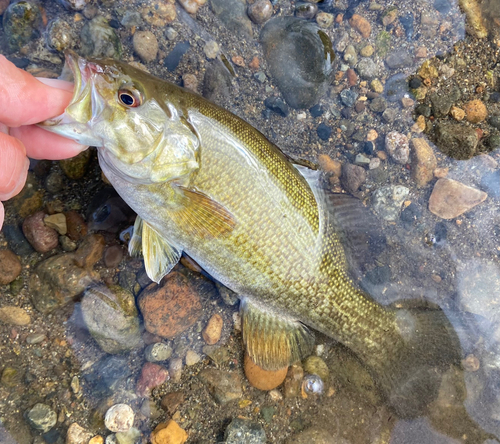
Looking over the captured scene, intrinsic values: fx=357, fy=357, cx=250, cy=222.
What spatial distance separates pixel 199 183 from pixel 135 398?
2103 mm

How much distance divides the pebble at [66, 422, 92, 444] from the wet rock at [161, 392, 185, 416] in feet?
2.22

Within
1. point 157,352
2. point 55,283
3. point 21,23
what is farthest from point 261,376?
point 21,23

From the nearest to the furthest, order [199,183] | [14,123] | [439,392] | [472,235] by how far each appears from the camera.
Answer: [14,123] → [199,183] → [439,392] → [472,235]

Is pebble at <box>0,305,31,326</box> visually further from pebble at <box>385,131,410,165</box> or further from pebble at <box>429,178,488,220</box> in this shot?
pebble at <box>429,178,488,220</box>

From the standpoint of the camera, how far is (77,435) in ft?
10.2

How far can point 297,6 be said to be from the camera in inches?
138

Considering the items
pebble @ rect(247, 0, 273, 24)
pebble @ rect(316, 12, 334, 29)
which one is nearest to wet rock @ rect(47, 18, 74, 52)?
pebble @ rect(247, 0, 273, 24)

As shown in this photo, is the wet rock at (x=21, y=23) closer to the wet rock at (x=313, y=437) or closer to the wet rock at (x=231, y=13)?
the wet rock at (x=231, y=13)

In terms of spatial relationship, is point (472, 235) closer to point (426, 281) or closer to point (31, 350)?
point (426, 281)

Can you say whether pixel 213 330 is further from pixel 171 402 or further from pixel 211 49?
pixel 211 49

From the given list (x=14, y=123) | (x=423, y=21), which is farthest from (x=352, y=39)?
(x=14, y=123)

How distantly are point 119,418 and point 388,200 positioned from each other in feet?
10.6

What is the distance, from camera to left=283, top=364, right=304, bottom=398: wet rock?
3396 millimetres

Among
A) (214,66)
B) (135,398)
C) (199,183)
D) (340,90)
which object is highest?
(340,90)
